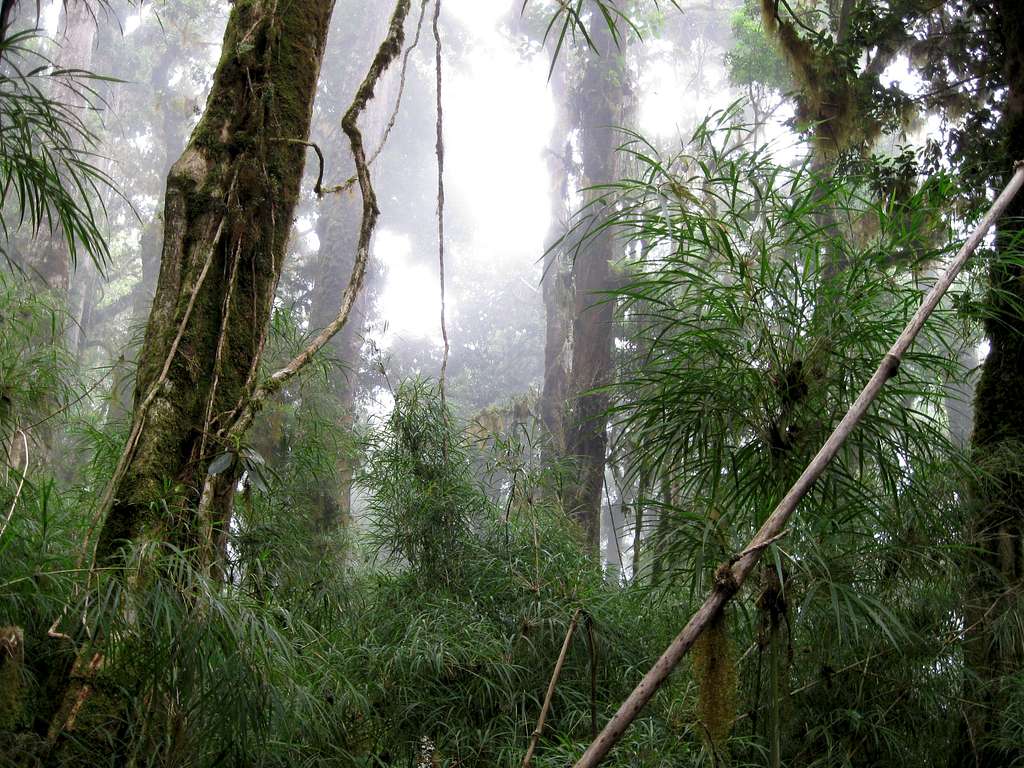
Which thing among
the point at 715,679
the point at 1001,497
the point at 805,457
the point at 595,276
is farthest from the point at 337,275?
the point at 715,679

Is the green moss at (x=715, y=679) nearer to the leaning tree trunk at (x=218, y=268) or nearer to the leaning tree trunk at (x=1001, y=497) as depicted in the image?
the leaning tree trunk at (x=218, y=268)

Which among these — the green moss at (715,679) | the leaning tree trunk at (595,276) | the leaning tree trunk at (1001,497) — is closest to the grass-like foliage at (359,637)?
the green moss at (715,679)

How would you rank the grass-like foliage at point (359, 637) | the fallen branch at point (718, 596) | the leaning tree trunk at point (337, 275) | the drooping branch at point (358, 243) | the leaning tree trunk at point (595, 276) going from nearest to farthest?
the fallen branch at point (718, 596) → the grass-like foliage at point (359, 637) → the drooping branch at point (358, 243) → the leaning tree trunk at point (595, 276) → the leaning tree trunk at point (337, 275)

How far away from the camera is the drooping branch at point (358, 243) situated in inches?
76.6

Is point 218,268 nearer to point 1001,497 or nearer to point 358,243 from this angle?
point 358,243

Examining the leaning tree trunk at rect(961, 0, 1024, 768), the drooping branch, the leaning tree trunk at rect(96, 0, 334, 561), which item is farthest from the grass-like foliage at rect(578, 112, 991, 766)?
the leaning tree trunk at rect(96, 0, 334, 561)

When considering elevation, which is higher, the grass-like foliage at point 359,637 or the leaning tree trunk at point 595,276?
the leaning tree trunk at point 595,276

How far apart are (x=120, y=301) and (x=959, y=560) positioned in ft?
61.7

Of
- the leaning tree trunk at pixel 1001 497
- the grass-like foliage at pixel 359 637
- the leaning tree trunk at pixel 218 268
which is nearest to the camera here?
the grass-like foliage at pixel 359 637

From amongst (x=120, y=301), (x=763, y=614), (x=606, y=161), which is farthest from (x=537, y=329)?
(x=763, y=614)

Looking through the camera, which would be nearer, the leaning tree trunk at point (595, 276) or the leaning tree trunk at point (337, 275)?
the leaning tree trunk at point (595, 276)

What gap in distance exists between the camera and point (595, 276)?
402 inches

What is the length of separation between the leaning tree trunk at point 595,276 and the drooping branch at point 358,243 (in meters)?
5.16

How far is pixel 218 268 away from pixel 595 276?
332 inches
